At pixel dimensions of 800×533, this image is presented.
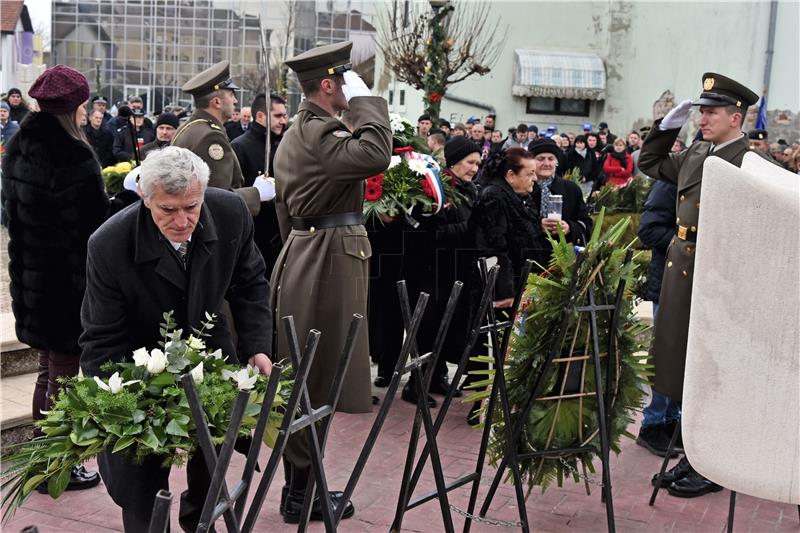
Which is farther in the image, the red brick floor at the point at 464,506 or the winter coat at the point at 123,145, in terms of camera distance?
the winter coat at the point at 123,145

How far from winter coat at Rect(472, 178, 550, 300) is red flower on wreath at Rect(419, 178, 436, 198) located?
36 cm

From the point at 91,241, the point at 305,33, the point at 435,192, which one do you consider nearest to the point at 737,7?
the point at 305,33

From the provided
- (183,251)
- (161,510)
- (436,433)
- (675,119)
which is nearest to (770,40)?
(675,119)

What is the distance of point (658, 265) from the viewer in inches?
250

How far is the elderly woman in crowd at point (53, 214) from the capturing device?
16.1 feet

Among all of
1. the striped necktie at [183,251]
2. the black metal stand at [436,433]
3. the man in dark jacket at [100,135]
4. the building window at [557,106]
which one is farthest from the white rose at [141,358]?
the building window at [557,106]

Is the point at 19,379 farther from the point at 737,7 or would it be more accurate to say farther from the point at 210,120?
the point at 737,7

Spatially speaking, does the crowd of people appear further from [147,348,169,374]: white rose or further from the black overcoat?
[147,348,169,374]: white rose

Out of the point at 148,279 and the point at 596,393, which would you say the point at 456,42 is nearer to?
the point at 596,393

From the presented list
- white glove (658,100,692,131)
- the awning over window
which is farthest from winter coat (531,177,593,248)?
the awning over window

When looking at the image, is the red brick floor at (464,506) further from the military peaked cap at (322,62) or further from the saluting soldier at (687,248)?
the military peaked cap at (322,62)

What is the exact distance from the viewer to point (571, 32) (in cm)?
2939

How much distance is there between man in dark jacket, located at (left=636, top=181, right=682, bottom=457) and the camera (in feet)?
20.3

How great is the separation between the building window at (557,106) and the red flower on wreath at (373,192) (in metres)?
24.3
